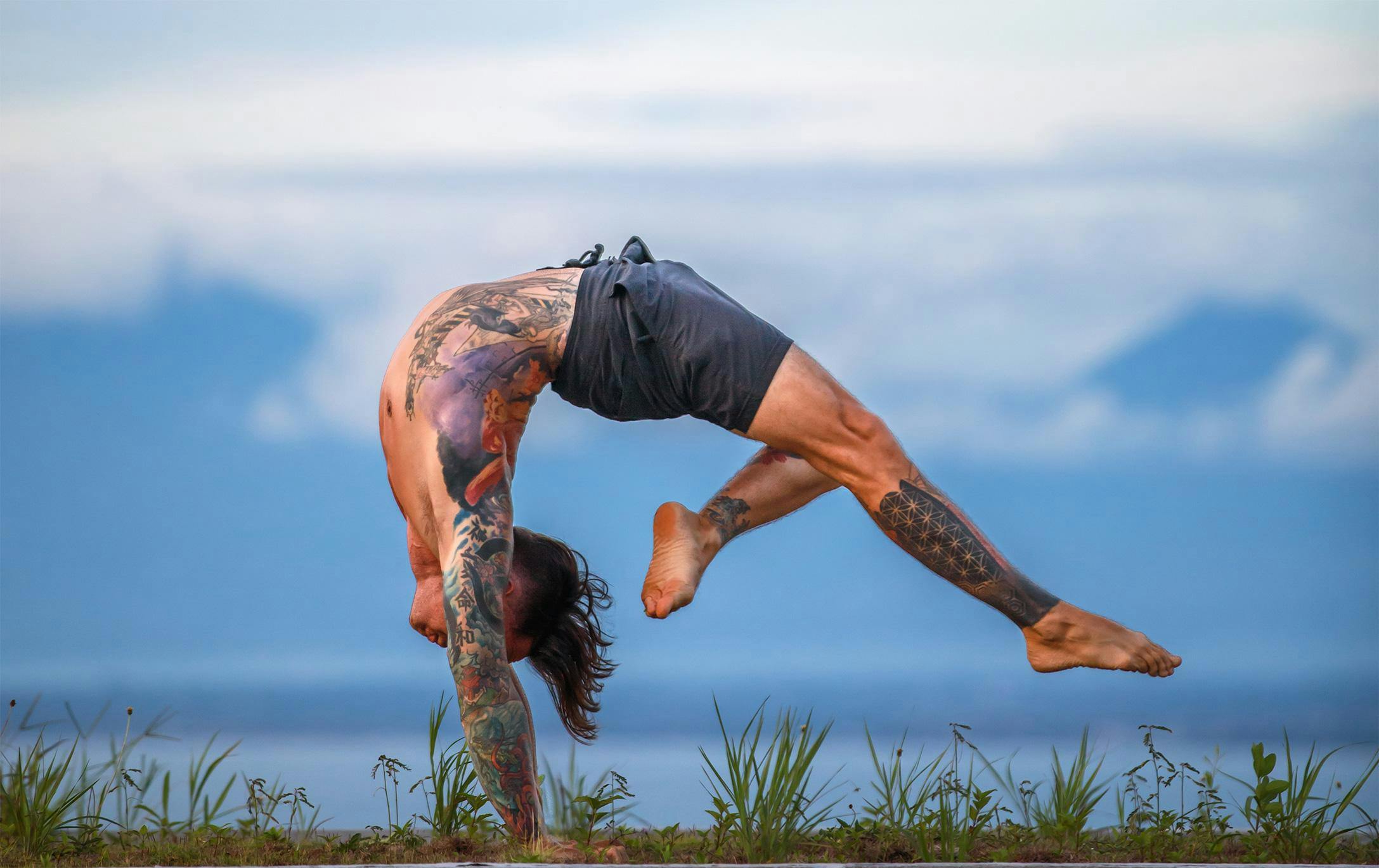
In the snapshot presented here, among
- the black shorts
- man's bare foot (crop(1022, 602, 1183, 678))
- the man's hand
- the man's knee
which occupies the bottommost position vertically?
man's bare foot (crop(1022, 602, 1183, 678))

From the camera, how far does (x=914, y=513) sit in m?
3.25

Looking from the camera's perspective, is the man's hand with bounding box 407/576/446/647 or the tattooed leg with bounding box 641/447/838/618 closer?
the tattooed leg with bounding box 641/447/838/618

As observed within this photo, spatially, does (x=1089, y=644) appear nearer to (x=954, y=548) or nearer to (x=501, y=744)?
(x=954, y=548)

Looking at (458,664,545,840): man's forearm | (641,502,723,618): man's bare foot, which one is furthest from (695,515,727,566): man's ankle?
(458,664,545,840): man's forearm

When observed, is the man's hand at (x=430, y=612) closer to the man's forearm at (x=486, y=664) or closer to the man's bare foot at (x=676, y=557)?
the man's forearm at (x=486, y=664)

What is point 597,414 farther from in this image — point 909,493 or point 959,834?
point 959,834

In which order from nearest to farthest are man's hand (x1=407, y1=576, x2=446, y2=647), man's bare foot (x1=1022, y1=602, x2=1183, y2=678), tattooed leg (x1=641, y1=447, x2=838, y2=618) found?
man's bare foot (x1=1022, y1=602, x2=1183, y2=678), tattooed leg (x1=641, y1=447, x2=838, y2=618), man's hand (x1=407, y1=576, x2=446, y2=647)

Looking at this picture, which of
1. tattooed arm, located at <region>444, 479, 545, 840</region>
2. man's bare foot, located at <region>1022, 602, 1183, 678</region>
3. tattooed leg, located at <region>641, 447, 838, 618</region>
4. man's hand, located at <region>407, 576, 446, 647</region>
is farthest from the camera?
man's hand, located at <region>407, 576, 446, 647</region>

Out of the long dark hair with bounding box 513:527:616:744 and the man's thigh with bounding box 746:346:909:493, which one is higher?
the man's thigh with bounding box 746:346:909:493

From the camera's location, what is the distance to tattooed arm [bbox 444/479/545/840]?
3.17 metres

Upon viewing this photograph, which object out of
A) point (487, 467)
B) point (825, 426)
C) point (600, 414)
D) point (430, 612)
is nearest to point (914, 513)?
point (825, 426)

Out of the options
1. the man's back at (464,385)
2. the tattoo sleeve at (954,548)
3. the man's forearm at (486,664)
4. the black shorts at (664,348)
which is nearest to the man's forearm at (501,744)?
the man's forearm at (486,664)

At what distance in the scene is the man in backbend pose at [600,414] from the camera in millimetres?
3203

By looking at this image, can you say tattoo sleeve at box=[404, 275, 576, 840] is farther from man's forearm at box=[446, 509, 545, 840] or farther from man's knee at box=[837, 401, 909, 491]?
man's knee at box=[837, 401, 909, 491]
